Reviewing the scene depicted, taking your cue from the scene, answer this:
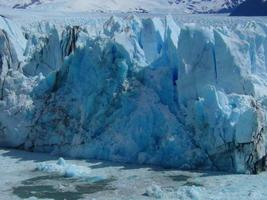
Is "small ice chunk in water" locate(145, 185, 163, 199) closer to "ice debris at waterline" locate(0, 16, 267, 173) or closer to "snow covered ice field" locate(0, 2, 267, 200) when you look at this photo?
"snow covered ice field" locate(0, 2, 267, 200)

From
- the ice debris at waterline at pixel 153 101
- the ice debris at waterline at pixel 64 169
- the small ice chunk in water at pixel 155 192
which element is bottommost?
the small ice chunk in water at pixel 155 192

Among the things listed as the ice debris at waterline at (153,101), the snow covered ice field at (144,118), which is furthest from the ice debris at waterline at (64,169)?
the ice debris at waterline at (153,101)

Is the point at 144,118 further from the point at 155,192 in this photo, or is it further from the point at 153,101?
the point at 155,192

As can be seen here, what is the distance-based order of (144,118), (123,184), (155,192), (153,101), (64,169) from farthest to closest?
(153,101)
(144,118)
(64,169)
(123,184)
(155,192)

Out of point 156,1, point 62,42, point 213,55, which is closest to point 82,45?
point 62,42

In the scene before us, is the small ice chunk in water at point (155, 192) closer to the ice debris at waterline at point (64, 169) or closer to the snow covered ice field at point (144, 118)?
the snow covered ice field at point (144, 118)

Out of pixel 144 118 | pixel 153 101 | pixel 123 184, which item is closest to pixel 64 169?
pixel 123 184

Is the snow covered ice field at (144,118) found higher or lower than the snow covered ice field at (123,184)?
higher
